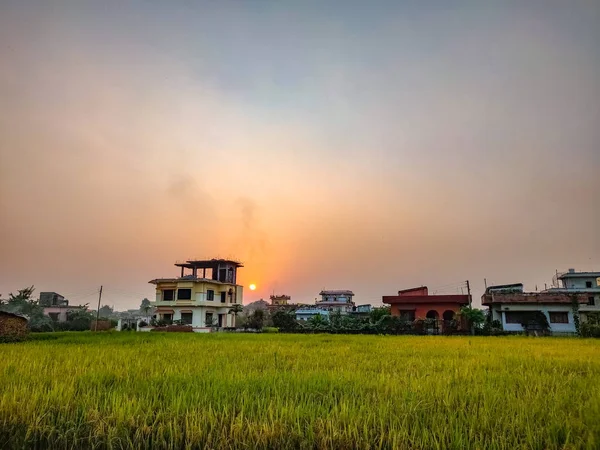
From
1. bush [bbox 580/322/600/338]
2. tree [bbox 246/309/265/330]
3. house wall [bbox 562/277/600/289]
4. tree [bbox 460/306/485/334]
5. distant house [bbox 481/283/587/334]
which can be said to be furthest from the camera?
house wall [bbox 562/277/600/289]

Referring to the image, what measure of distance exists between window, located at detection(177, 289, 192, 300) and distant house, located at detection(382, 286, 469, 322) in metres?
20.2

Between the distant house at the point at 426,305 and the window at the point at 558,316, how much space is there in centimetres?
607

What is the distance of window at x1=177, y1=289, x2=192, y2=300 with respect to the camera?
4142cm

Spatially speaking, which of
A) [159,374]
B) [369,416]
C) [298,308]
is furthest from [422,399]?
[298,308]

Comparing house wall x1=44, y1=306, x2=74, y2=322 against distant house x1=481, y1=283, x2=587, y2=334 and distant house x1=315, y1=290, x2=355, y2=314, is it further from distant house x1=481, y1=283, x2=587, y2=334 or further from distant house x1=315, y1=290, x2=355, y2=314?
distant house x1=481, y1=283, x2=587, y2=334

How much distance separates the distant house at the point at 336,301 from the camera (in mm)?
58906

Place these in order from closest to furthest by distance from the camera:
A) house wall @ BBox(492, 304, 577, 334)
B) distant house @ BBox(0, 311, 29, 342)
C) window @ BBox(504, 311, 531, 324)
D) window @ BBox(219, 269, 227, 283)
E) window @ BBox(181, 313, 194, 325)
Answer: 1. distant house @ BBox(0, 311, 29, 342)
2. house wall @ BBox(492, 304, 577, 334)
3. window @ BBox(504, 311, 531, 324)
4. window @ BBox(181, 313, 194, 325)
5. window @ BBox(219, 269, 227, 283)

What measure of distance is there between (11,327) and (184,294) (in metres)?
24.1

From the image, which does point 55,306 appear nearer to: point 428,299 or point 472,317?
point 428,299

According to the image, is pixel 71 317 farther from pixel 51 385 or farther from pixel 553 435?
pixel 553 435

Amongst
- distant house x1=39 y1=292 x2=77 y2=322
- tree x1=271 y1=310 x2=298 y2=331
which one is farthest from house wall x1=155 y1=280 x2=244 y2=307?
distant house x1=39 y1=292 x2=77 y2=322

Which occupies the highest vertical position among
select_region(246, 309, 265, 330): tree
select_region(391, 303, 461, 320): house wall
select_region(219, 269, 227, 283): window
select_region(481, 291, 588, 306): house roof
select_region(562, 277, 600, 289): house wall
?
select_region(219, 269, 227, 283): window

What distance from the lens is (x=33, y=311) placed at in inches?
1618

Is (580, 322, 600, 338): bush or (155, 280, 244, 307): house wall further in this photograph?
(155, 280, 244, 307): house wall
